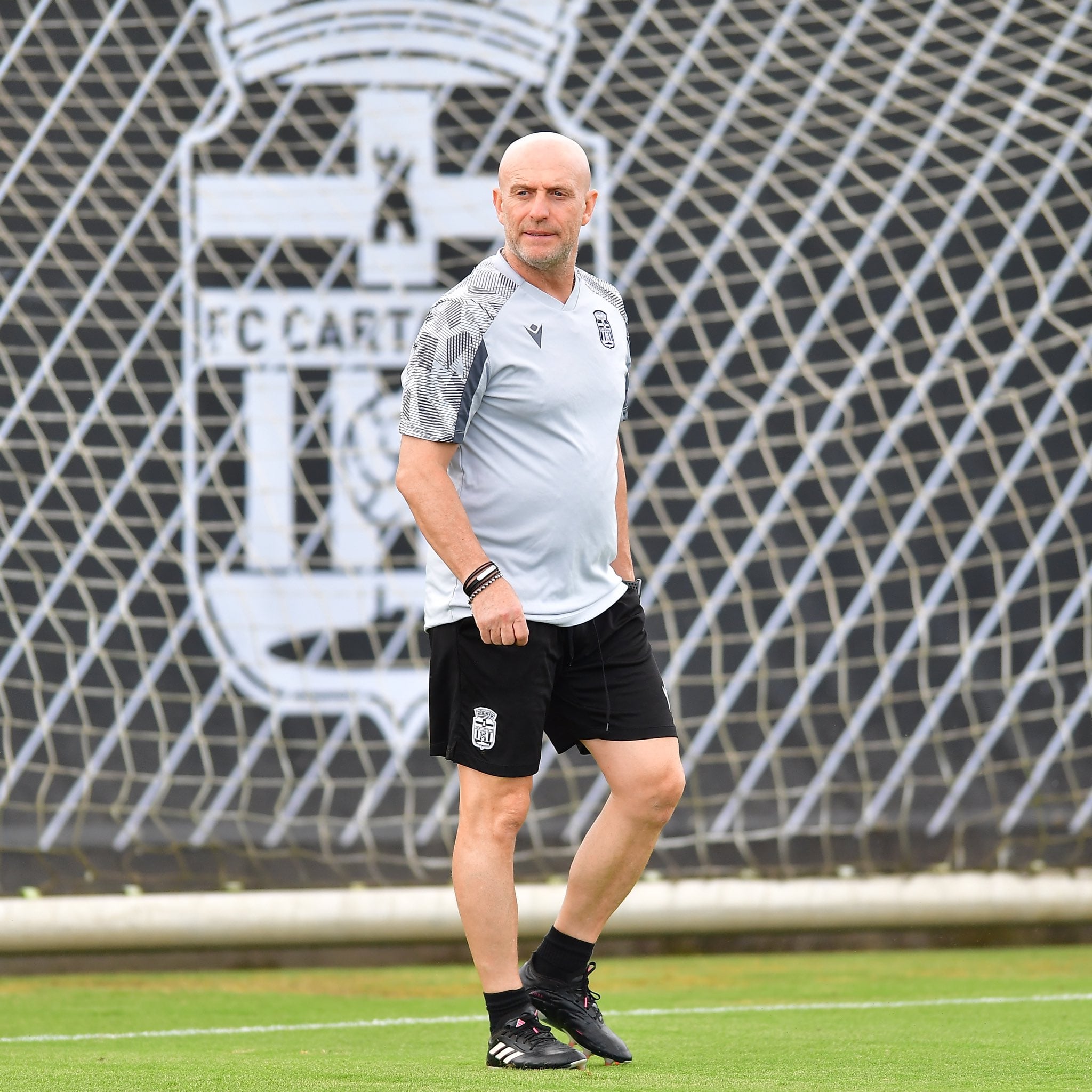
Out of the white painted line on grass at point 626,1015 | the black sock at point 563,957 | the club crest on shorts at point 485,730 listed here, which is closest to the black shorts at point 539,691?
the club crest on shorts at point 485,730

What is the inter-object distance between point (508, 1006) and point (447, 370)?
0.65 metres

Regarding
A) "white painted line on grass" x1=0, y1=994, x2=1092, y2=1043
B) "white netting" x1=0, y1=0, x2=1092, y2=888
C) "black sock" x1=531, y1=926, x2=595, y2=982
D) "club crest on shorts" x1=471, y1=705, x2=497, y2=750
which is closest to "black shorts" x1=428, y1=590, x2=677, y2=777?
"club crest on shorts" x1=471, y1=705, x2=497, y2=750

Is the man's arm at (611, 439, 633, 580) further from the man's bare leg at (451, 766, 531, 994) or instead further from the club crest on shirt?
the man's bare leg at (451, 766, 531, 994)

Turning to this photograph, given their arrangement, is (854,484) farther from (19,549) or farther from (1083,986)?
(19,549)

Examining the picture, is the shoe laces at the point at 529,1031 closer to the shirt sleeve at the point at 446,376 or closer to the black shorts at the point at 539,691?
the black shorts at the point at 539,691

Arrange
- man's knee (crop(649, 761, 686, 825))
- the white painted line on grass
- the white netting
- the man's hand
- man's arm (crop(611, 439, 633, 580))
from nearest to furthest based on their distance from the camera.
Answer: the man's hand
man's knee (crop(649, 761, 686, 825))
man's arm (crop(611, 439, 633, 580))
the white painted line on grass
the white netting

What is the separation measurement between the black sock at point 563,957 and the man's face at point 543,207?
71 cm

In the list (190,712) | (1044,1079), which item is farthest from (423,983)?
(1044,1079)

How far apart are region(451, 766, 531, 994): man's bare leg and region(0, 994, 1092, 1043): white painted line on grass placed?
0.76 metres

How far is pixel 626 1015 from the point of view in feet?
7.57

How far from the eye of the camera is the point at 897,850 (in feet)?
10.6

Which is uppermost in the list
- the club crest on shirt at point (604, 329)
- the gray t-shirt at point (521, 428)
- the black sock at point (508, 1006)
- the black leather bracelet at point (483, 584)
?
the club crest on shirt at point (604, 329)

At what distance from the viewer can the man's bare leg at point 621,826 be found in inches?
62.4

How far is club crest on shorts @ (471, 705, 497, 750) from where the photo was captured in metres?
1.54
